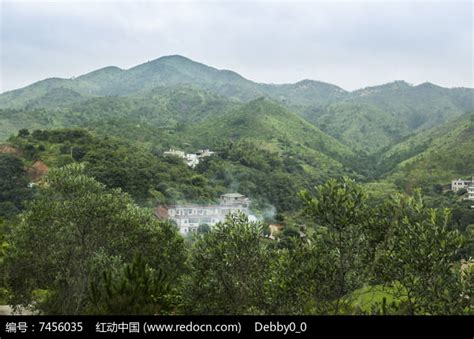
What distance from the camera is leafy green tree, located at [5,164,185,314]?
72.4ft

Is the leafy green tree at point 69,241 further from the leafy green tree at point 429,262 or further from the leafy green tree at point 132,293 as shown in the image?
the leafy green tree at point 429,262

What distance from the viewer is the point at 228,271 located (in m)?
18.5

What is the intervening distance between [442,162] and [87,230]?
378 feet

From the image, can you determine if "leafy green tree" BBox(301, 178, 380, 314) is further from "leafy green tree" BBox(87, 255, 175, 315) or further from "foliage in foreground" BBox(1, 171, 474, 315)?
"leafy green tree" BBox(87, 255, 175, 315)

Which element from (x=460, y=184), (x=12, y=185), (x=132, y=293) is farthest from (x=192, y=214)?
(x=132, y=293)

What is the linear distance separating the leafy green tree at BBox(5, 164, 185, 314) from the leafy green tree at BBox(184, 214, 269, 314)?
4341 mm

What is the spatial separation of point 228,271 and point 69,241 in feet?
31.3

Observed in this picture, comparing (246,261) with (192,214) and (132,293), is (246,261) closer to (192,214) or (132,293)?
(132,293)

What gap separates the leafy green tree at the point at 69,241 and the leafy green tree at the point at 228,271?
4341 millimetres

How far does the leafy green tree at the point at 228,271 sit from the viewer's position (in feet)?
59.5

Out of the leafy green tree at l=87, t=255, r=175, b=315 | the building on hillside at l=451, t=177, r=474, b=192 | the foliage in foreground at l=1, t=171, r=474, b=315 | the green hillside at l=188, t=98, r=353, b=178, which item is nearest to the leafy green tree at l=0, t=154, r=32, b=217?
the foliage in foreground at l=1, t=171, r=474, b=315

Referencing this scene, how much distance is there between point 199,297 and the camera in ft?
62.6

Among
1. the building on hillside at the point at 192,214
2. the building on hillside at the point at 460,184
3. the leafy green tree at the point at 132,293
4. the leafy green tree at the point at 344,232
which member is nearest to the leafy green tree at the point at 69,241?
the leafy green tree at the point at 132,293
